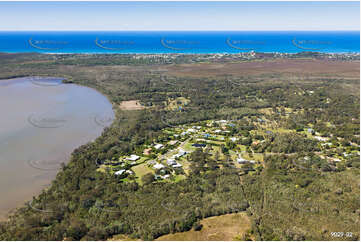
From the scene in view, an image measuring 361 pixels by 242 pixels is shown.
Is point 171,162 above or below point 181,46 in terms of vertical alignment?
below

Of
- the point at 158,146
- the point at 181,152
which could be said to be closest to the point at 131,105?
the point at 158,146

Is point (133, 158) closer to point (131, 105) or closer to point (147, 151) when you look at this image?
point (147, 151)

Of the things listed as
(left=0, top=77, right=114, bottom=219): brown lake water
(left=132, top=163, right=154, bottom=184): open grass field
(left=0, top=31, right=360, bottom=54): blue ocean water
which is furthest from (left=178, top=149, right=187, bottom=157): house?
(left=0, top=31, right=360, bottom=54): blue ocean water

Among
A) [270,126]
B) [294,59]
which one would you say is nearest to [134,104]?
[270,126]

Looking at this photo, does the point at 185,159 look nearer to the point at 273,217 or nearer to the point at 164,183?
the point at 164,183

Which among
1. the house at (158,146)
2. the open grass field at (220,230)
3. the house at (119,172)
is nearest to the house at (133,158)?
the house at (119,172)

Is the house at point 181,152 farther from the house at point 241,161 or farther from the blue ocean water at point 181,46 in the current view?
the blue ocean water at point 181,46
